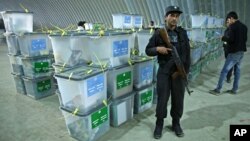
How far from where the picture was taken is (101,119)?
3.04m

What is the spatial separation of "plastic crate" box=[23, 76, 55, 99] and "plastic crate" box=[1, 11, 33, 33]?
1079 mm

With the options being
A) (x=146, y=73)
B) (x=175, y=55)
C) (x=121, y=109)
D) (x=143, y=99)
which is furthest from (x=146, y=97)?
(x=175, y=55)

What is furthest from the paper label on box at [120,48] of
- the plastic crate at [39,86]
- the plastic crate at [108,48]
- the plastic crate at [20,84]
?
the plastic crate at [20,84]

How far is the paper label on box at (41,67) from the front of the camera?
4.51 metres

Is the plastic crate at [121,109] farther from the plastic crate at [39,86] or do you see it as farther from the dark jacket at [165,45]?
the plastic crate at [39,86]

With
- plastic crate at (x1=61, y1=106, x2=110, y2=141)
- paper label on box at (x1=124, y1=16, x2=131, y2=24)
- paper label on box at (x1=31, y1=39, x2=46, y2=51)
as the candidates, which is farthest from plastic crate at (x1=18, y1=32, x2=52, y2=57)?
paper label on box at (x1=124, y1=16, x2=131, y2=24)

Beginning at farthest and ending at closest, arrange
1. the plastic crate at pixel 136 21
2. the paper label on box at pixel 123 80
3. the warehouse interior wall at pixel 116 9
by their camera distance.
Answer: the warehouse interior wall at pixel 116 9 → the plastic crate at pixel 136 21 → the paper label on box at pixel 123 80

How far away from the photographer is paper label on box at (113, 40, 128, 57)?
3153 mm

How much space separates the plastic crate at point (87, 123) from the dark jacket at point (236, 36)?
118 inches

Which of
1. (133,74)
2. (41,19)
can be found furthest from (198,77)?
(41,19)

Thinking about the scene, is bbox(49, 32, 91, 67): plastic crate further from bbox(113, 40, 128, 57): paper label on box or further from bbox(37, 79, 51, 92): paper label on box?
bbox(37, 79, 51, 92): paper label on box

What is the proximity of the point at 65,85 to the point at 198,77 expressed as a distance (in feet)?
14.4

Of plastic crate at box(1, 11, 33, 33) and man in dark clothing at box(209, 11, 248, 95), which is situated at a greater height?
plastic crate at box(1, 11, 33, 33)

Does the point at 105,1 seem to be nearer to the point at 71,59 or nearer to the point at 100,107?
the point at 71,59
